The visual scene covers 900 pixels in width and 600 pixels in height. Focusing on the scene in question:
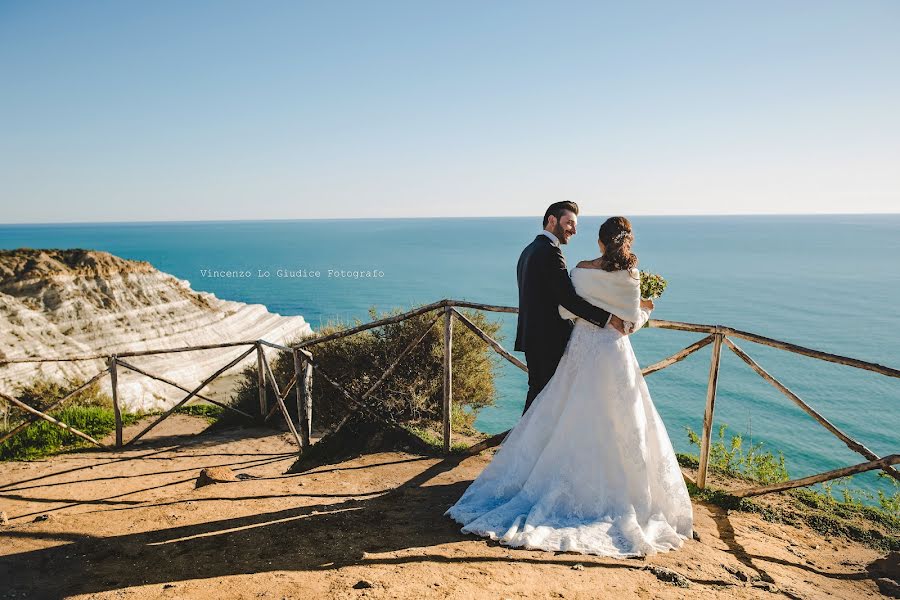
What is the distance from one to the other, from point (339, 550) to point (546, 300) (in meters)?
2.83

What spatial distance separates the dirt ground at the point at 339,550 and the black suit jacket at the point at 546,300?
1908mm

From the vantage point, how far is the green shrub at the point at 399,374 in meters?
9.47

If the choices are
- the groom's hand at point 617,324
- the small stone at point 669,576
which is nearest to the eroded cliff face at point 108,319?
the groom's hand at point 617,324

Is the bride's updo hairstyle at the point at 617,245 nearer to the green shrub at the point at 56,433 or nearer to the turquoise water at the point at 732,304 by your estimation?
the green shrub at the point at 56,433

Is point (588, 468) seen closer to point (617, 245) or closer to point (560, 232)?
point (617, 245)

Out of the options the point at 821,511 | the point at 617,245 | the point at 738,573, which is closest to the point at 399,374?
the point at 617,245

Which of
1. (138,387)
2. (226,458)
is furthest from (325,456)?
(138,387)

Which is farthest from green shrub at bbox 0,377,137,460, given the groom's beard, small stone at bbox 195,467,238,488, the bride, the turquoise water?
the turquoise water

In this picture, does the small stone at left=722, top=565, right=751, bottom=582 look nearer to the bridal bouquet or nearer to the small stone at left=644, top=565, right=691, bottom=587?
the small stone at left=644, top=565, right=691, bottom=587

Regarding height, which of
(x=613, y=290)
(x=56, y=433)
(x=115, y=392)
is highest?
(x=613, y=290)

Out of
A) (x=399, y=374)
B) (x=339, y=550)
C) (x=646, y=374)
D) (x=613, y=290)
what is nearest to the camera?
(x=339, y=550)

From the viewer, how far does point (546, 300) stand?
500cm

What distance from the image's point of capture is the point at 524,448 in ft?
16.0

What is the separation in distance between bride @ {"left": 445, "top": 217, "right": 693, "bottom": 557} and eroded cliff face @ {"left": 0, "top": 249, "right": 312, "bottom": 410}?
2462 centimetres
